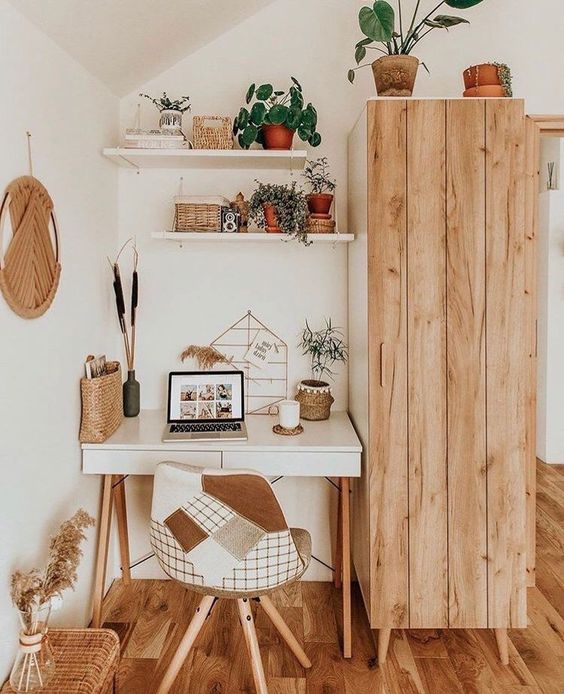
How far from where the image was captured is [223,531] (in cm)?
192

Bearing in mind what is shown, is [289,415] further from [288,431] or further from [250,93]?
[250,93]

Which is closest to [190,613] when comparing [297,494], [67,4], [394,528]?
[297,494]

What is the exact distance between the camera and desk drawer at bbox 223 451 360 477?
241 centimetres

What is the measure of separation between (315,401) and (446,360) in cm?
70

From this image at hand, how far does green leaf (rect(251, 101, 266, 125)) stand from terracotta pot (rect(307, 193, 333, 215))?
38cm

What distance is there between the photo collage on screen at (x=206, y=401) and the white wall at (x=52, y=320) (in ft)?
1.42

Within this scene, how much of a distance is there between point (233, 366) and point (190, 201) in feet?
2.59

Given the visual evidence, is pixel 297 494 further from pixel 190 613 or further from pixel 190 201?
pixel 190 201

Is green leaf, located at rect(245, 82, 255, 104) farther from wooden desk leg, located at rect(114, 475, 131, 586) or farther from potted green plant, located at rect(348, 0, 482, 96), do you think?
wooden desk leg, located at rect(114, 475, 131, 586)

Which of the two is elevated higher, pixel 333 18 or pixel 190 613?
pixel 333 18

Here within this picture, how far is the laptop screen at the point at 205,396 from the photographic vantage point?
9.01 ft

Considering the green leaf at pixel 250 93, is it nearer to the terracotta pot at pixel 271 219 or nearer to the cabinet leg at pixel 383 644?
the terracotta pot at pixel 271 219

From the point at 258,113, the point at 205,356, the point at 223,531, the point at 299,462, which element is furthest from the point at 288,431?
the point at 258,113

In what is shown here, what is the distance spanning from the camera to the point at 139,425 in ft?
8.91
